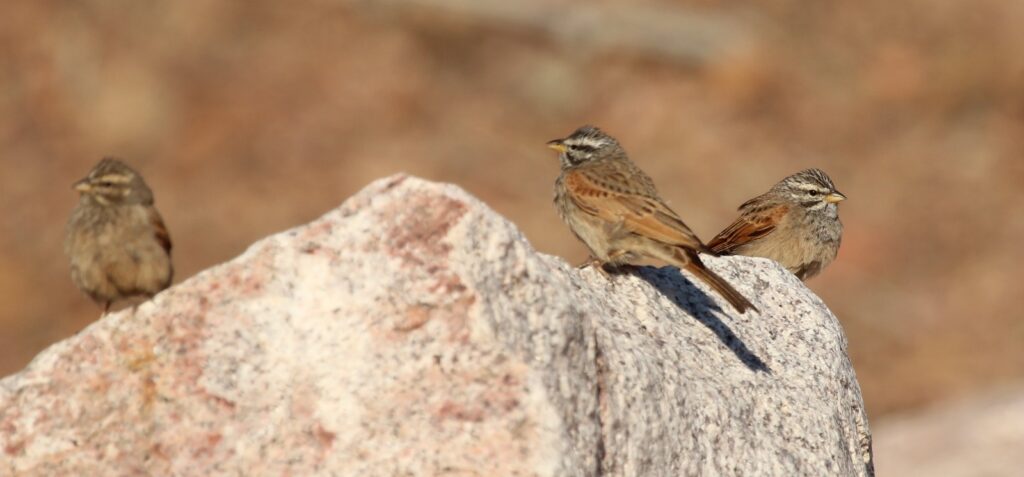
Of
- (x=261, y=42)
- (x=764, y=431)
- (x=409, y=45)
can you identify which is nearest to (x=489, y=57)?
(x=409, y=45)

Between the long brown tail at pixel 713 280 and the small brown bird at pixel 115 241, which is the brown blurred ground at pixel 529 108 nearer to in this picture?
the long brown tail at pixel 713 280

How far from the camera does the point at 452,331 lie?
580cm

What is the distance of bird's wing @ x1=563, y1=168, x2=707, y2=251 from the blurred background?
12189mm

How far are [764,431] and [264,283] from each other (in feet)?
8.38

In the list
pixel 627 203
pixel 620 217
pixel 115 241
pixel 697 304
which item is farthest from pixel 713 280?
pixel 115 241

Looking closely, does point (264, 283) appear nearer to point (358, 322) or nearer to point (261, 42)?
point (358, 322)

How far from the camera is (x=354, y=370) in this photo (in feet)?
19.2

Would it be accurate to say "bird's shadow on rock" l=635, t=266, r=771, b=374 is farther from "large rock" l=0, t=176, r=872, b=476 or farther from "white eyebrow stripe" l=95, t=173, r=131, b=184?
"white eyebrow stripe" l=95, t=173, r=131, b=184

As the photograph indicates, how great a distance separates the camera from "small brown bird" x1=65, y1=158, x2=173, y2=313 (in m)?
7.74

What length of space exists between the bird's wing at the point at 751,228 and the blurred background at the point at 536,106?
9806 mm

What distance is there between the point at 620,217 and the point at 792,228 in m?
3.21

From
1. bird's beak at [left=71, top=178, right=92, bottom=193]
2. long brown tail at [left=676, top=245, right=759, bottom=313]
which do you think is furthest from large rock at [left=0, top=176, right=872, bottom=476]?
bird's beak at [left=71, top=178, right=92, bottom=193]

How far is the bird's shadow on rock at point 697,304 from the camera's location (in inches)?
305

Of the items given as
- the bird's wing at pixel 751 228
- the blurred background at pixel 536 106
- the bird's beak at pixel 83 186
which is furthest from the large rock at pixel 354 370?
the blurred background at pixel 536 106
